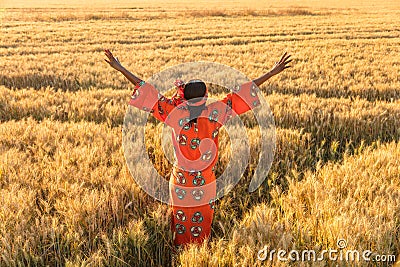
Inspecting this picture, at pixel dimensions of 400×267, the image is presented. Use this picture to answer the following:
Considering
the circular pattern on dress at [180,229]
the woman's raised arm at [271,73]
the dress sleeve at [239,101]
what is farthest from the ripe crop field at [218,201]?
the woman's raised arm at [271,73]

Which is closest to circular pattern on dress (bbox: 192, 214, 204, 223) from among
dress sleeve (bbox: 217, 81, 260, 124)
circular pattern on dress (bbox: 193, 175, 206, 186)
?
circular pattern on dress (bbox: 193, 175, 206, 186)

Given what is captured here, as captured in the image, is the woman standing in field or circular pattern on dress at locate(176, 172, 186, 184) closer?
the woman standing in field

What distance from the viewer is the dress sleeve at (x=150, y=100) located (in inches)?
90.1

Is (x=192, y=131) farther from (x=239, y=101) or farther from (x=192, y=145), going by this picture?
(x=239, y=101)

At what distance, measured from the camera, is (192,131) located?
237 cm

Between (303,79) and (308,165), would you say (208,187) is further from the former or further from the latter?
(303,79)

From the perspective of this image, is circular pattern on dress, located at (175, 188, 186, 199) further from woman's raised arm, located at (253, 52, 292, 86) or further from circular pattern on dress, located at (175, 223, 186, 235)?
woman's raised arm, located at (253, 52, 292, 86)

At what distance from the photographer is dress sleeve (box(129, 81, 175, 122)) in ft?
7.51

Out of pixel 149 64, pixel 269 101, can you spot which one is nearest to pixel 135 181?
pixel 269 101

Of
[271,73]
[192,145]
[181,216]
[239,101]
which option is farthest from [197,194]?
[271,73]

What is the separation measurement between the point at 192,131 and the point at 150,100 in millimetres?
368

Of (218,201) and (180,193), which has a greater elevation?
(180,193)

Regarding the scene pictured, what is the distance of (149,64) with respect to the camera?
10234 mm

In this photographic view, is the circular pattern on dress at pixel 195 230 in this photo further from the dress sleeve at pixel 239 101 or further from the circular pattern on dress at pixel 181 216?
the dress sleeve at pixel 239 101
